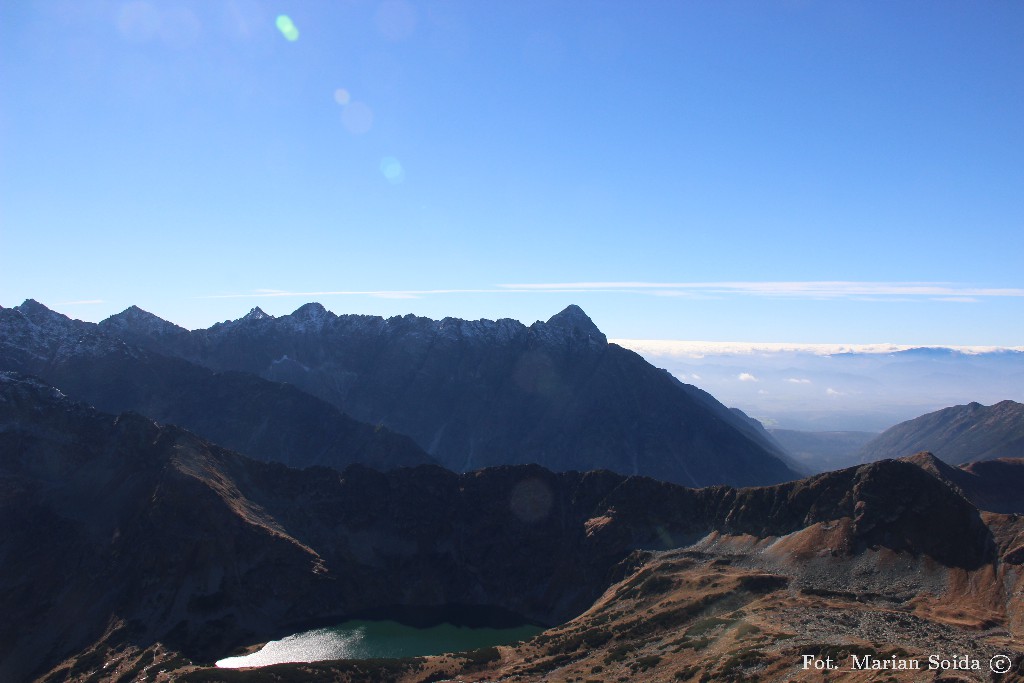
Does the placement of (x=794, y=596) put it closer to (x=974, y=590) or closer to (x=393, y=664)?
(x=974, y=590)

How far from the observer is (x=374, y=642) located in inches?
6634

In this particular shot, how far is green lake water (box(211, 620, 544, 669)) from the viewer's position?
157500 mm

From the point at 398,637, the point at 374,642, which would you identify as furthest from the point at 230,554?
the point at 398,637

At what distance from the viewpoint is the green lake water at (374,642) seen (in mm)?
157500

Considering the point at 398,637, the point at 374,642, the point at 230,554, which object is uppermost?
the point at 230,554

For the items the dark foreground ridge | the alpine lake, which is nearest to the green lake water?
the alpine lake

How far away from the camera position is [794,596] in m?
139

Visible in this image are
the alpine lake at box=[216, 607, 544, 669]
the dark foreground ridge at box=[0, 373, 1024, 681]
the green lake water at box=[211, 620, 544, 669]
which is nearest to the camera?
the dark foreground ridge at box=[0, 373, 1024, 681]

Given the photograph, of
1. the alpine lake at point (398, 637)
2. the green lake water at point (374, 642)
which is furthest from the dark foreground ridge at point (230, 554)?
the green lake water at point (374, 642)

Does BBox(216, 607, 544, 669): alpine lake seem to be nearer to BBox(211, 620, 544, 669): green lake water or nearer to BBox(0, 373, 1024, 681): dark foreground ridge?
BBox(211, 620, 544, 669): green lake water

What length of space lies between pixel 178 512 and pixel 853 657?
16369 centimetres

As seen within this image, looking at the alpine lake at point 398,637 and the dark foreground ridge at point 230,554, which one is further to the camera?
the alpine lake at point 398,637

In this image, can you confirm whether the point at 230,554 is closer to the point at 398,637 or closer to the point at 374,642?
the point at 374,642

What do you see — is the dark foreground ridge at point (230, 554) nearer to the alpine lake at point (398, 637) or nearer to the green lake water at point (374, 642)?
the alpine lake at point (398, 637)
